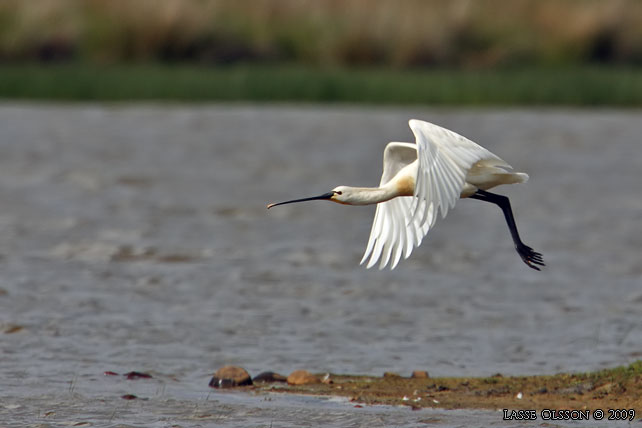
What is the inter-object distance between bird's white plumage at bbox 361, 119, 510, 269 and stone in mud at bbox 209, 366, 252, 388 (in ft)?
3.43

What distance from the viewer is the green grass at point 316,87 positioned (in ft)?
81.6

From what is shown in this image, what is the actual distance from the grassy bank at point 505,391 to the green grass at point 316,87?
52.3 ft

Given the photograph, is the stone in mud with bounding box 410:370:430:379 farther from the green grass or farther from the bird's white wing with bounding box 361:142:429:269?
the green grass

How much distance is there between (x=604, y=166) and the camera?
21062mm

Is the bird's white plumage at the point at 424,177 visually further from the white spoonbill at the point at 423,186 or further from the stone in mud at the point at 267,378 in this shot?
the stone in mud at the point at 267,378

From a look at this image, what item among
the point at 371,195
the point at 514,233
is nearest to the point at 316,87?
the point at 514,233

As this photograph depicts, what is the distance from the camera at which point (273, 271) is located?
13.6m

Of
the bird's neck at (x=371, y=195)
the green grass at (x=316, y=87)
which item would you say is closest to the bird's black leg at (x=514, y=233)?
the bird's neck at (x=371, y=195)

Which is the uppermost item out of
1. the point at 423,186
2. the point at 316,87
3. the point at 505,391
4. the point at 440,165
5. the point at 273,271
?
the point at 316,87

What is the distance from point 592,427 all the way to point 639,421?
25 centimetres

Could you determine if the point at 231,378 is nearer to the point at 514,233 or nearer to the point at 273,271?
the point at 514,233

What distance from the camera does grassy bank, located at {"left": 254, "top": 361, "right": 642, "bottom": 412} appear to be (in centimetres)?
814

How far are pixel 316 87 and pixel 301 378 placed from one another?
16.5 meters

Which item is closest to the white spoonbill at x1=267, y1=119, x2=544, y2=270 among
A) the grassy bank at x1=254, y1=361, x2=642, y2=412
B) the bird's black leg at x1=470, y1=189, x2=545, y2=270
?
the bird's black leg at x1=470, y1=189, x2=545, y2=270
